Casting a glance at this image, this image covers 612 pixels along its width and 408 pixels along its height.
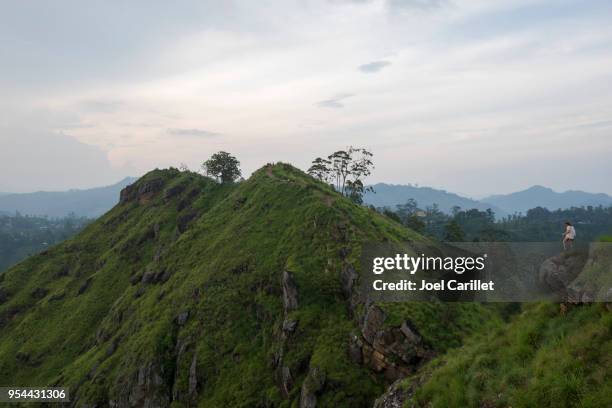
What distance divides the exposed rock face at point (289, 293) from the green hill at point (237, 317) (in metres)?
0.23

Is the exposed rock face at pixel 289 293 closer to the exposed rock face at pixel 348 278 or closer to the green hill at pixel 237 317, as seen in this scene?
the green hill at pixel 237 317

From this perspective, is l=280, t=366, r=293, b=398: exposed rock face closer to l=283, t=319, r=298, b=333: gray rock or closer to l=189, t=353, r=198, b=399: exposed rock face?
l=283, t=319, r=298, b=333: gray rock

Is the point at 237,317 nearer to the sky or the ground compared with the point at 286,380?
nearer to the sky

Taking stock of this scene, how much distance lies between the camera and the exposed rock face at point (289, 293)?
41.4 meters

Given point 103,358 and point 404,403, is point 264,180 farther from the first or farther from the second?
point 404,403

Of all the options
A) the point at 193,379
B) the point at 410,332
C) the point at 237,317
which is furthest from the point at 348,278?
the point at 193,379

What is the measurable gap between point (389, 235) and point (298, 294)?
14.6 metres

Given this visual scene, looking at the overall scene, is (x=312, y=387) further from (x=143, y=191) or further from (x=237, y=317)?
(x=143, y=191)

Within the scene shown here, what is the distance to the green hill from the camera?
111 feet

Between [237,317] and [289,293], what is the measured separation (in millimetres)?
8097

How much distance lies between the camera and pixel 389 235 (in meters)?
48.4

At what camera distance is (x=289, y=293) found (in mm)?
42125

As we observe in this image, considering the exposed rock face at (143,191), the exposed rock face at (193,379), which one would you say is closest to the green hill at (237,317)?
the exposed rock face at (193,379)

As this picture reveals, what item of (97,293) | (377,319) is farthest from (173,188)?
(377,319)
